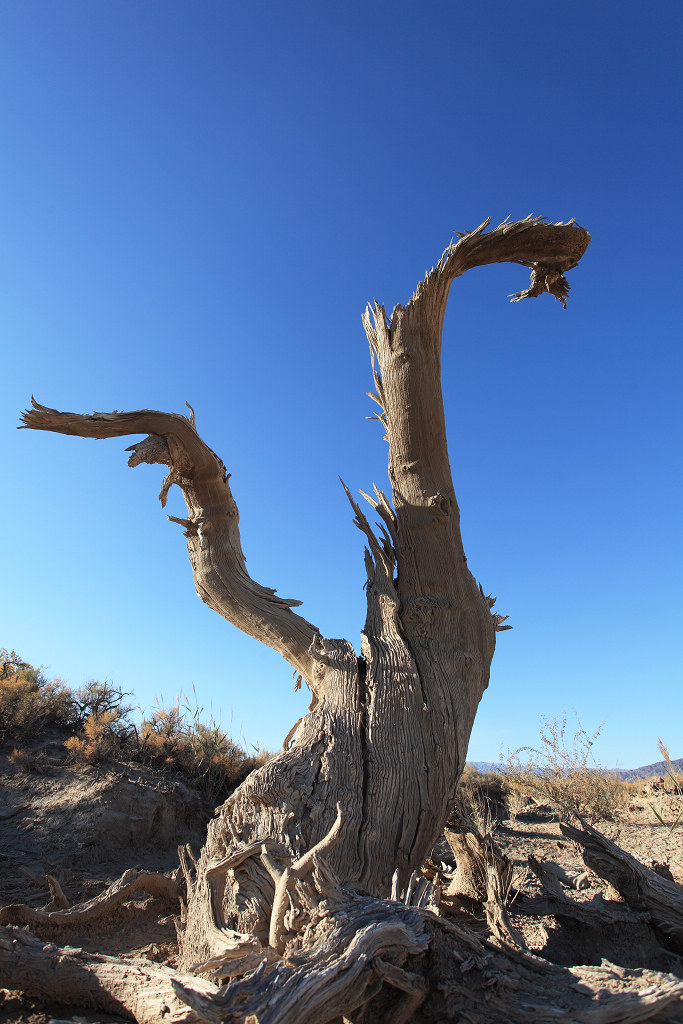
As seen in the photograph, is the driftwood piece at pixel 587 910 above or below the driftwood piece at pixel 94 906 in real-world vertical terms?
above

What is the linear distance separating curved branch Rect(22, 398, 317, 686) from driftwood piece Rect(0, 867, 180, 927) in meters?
1.98

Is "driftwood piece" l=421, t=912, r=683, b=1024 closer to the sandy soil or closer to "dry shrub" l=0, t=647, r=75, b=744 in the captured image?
the sandy soil

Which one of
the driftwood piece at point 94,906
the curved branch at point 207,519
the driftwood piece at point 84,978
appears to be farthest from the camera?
the curved branch at point 207,519

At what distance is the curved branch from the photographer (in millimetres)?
4383

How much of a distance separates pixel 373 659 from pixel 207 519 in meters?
1.81

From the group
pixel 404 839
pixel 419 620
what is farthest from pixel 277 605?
pixel 404 839

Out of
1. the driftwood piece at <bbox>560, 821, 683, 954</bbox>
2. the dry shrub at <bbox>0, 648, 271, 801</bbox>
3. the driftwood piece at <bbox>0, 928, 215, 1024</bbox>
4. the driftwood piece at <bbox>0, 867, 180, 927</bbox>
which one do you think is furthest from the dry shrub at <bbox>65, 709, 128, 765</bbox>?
the driftwood piece at <bbox>560, 821, 683, 954</bbox>

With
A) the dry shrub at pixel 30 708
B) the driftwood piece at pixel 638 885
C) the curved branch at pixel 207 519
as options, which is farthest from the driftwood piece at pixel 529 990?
the dry shrub at pixel 30 708

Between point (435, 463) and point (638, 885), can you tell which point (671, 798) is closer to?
point (638, 885)

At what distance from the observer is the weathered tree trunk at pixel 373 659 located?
10.1ft

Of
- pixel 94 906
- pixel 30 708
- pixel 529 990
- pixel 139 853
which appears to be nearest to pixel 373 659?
pixel 529 990

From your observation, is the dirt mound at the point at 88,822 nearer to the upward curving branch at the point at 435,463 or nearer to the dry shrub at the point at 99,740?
the dry shrub at the point at 99,740

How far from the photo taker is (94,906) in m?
4.15

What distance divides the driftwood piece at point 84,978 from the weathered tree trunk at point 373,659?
0.32m
